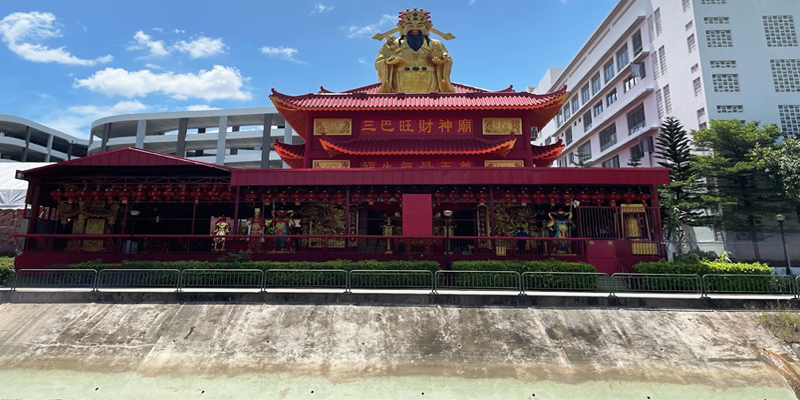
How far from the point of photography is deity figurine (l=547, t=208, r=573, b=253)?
52.5 feet

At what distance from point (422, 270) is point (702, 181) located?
2307 cm

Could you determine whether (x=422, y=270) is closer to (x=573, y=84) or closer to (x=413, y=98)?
(x=413, y=98)

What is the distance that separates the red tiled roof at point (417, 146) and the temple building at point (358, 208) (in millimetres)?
99

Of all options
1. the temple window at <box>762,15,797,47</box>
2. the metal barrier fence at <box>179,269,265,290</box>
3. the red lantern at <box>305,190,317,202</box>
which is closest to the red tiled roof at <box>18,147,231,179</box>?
the red lantern at <box>305,190,317,202</box>

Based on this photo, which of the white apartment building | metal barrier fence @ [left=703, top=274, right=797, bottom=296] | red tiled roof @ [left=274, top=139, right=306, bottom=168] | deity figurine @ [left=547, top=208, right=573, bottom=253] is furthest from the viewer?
the white apartment building

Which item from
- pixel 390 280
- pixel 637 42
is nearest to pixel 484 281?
pixel 390 280

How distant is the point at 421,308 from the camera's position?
11.0 m

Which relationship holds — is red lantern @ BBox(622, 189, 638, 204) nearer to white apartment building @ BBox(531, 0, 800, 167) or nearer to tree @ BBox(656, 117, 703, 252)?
tree @ BBox(656, 117, 703, 252)

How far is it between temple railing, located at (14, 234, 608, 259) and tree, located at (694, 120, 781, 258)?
13.3 m

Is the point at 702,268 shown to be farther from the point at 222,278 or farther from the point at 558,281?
the point at 222,278

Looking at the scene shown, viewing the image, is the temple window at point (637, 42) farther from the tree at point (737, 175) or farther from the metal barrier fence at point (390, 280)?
the metal barrier fence at point (390, 280)

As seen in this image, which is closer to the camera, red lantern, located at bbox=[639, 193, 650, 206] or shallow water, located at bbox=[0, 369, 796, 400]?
shallow water, located at bbox=[0, 369, 796, 400]

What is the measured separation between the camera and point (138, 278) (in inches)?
501

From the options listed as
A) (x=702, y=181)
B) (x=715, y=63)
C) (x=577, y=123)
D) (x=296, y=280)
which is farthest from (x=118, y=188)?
(x=577, y=123)
